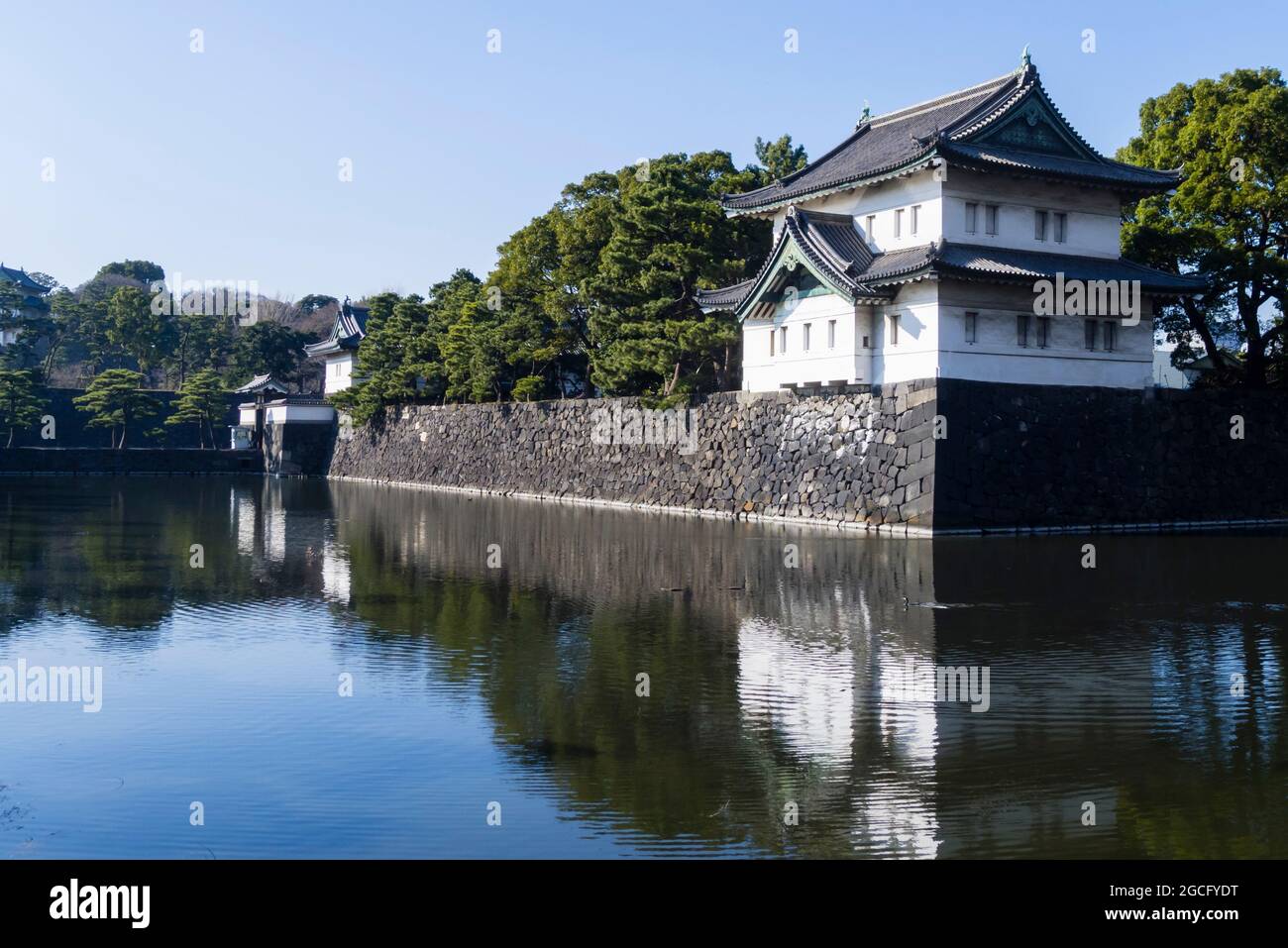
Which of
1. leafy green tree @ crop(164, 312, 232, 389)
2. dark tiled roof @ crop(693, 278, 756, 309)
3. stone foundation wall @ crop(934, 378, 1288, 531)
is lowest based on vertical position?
stone foundation wall @ crop(934, 378, 1288, 531)

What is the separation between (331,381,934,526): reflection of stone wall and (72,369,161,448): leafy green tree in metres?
17.6

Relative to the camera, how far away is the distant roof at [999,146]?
84.7 feet

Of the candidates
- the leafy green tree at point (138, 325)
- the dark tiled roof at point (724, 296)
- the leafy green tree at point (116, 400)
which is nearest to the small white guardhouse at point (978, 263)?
the dark tiled roof at point (724, 296)

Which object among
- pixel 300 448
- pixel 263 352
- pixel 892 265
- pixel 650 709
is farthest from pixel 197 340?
pixel 650 709

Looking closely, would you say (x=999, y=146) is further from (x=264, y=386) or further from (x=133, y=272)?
(x=133, y=272)

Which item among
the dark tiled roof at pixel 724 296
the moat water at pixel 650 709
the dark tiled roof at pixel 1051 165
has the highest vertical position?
the dark tiled roof at pixel 1051 165

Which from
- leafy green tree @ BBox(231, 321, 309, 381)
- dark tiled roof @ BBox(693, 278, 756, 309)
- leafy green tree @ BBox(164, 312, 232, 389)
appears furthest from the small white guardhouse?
leafy green tree @ BBox(164, 312, 232, 389)

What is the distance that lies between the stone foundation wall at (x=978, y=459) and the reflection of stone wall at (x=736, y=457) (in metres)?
0.04

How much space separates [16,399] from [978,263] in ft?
146

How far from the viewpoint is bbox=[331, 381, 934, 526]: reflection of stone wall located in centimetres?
2577

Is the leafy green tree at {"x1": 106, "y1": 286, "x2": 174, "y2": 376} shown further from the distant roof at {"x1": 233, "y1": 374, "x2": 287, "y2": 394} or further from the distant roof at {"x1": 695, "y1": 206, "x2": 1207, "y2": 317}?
the distant roof at {"x1": 695, "y1": 206, "x2": 1207, "y2": 317}

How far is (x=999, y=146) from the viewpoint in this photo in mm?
A: 26609

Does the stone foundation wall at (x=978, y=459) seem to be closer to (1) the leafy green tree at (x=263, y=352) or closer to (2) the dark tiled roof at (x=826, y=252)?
(2) the dark tiled roof at (x=826, y=252)
